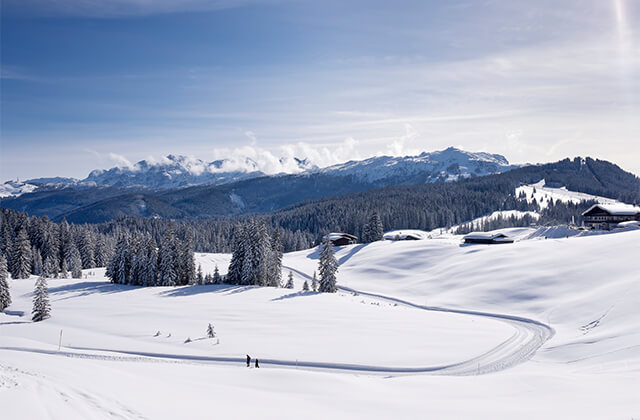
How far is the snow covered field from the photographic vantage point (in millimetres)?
14594

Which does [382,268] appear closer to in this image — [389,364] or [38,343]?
[389,364]

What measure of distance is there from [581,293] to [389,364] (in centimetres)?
3127

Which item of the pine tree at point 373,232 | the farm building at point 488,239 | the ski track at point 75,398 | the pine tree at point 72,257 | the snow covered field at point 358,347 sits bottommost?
the snow covered field at point 358,347

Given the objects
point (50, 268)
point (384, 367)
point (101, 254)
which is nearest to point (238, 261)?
point (384, 367)

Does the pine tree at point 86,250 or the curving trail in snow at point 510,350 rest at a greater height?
the pine tree at point 86,250

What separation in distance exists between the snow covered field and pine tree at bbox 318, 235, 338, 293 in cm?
639

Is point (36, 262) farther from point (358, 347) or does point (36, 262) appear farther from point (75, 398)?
point (75, 398)

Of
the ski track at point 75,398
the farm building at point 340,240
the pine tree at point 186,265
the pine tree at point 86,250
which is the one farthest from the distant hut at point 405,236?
the ski track at point 75,398

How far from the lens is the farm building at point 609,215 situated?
9000 cm

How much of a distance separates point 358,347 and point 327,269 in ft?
101

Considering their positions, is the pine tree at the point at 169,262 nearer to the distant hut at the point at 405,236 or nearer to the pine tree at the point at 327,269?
the pine tree at the point at 327,269

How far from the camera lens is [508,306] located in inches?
1795

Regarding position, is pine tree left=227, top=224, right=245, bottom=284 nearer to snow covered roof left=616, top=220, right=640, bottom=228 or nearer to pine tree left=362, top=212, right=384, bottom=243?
pine tree left=362, top=212, right=384, bottom=243

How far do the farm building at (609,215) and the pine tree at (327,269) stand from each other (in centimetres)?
7441
